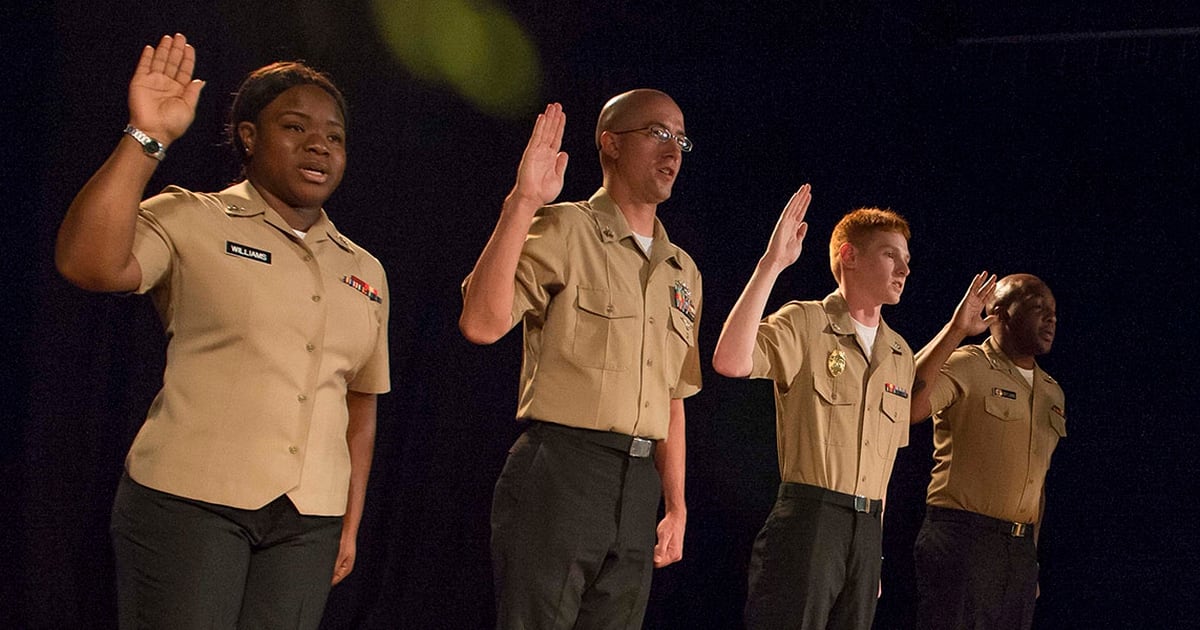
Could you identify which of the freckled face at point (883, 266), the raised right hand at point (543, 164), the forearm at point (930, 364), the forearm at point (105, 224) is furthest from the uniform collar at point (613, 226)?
the forearm at point (930, 364)

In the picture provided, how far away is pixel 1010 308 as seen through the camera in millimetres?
4418

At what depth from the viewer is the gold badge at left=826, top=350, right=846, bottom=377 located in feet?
11.2

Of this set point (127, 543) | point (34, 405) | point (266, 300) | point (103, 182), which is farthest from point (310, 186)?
point (34, 405)

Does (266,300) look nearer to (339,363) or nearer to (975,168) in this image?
(339,363)

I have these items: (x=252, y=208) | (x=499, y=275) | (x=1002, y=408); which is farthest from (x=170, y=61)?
(x=1002, y=408)

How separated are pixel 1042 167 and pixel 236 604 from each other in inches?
171

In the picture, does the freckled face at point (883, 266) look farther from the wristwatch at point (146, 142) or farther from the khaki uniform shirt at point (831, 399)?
the wristwatch at point (146, 142)

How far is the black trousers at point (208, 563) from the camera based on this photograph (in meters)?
1.88

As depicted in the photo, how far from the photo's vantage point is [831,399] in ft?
11.1

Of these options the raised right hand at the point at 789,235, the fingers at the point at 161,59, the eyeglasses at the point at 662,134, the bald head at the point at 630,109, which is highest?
the bald head at the point at 630,109

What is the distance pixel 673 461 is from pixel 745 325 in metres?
0.37

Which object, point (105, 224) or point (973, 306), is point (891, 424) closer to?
point (973, 306)

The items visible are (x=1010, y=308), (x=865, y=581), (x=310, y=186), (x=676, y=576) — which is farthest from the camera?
(x=676, y=576)

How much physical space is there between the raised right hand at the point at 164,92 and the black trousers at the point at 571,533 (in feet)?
3.15
